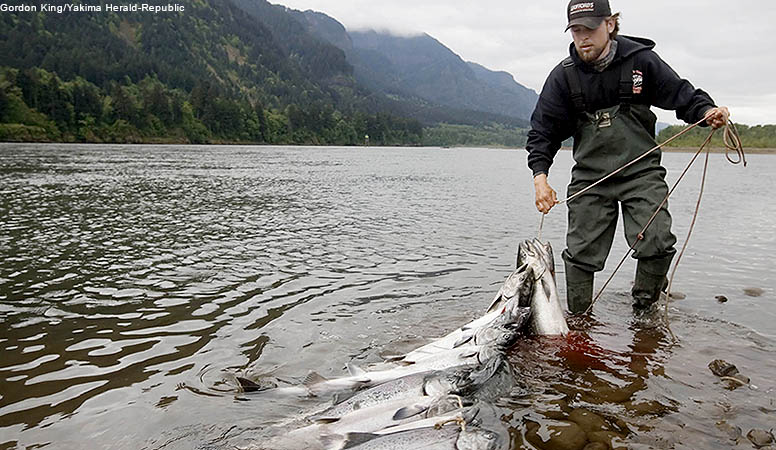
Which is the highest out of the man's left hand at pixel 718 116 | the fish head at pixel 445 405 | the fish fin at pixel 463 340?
the man's left hand at pixel 718 116

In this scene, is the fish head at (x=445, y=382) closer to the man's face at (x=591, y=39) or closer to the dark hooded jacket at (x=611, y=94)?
the dark hooded jacket at (x=611, y=94)

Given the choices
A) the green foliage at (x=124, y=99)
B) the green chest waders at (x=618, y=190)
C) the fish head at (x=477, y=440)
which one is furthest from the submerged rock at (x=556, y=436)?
the green foliage at (x=124, y=99)

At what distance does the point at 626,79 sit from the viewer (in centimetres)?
585

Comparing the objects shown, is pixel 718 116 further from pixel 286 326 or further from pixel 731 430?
pixel 286 326

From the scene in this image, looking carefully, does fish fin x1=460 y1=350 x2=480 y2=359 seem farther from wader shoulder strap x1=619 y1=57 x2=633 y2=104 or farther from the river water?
wader shoulder strap x1=619 y1=57 x2=633 y2=104

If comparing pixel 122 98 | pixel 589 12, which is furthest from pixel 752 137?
pixel 589 12

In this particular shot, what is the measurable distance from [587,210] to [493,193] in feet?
75.2

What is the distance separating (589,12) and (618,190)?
2.05 m

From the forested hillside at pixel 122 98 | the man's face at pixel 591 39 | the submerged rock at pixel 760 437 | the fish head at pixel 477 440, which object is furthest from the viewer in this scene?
the forested hillside at pixel 122 98

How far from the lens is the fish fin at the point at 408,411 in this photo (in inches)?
160

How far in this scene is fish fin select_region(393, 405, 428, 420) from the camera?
406cm

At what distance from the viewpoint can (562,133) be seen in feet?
21.4

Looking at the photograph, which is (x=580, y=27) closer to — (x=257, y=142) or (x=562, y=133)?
(x=562, y=133)

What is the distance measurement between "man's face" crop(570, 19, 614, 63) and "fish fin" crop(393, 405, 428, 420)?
414 cm
